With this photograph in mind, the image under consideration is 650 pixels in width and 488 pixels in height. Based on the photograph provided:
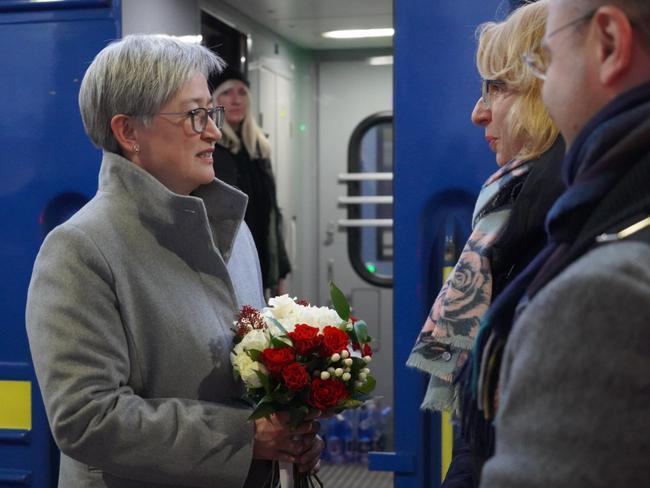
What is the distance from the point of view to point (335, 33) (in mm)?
6270

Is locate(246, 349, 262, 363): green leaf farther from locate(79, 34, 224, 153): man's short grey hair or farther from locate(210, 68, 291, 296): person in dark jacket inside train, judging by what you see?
locate(210, 68, 291, 296): person in dark jacket inside train

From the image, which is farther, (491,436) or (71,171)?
(71,171)

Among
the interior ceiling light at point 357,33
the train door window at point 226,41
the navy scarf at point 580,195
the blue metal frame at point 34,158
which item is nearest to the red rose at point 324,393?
the navy scarf at point 580,195

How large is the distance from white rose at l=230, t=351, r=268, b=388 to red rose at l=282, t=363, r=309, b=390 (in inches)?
2.1

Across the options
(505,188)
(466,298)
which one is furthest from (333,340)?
(505,188)

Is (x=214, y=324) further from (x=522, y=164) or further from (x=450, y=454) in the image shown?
(x=450, y=454)

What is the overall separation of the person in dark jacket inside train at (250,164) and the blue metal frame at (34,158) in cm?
198

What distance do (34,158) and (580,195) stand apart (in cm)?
264

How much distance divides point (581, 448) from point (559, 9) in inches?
21.3

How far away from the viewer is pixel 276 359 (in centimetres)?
203

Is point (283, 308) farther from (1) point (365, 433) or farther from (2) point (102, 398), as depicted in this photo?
(1) point (365, 433)

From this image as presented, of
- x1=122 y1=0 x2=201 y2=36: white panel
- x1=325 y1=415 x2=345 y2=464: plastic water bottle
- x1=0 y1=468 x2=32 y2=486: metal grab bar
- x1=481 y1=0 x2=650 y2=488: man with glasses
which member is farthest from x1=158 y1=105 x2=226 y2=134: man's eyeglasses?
x1=325 y1=415 x2=345 y2=464: plastic water bottle

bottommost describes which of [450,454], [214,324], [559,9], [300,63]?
[450,454]

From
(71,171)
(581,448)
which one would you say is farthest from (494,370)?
(71,171)
